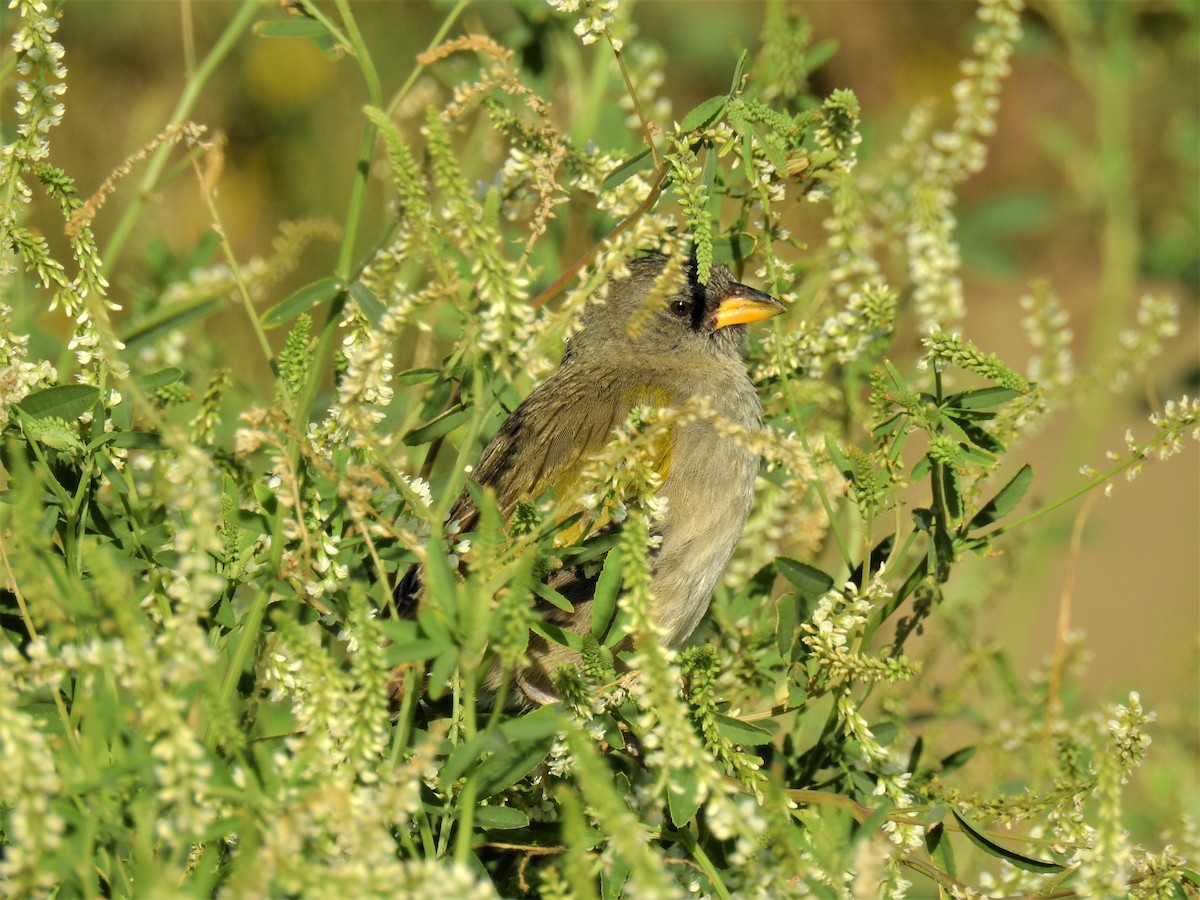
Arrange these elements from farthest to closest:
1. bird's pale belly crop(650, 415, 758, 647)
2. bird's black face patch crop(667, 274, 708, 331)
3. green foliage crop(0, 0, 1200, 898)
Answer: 1. bird's black face patch crop(667, 274, 708, 331)
2. bird's pale belly crop(650, 415, 758, 647)
3. green foliage crop(0, 0, 1200, 898)

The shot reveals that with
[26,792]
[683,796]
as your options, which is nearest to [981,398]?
[683,796]

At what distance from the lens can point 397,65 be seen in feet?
20.9

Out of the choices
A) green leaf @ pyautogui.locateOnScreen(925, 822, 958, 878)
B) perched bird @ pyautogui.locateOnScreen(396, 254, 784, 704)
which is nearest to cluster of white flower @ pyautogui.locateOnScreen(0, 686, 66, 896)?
perched bird @ pyautogui.locateOnScreen(396, 254, 784, 704)

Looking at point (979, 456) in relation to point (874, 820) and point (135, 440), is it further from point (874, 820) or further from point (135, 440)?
point (135, 440)

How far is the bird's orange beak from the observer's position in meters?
3.55

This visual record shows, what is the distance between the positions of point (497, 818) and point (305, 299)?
3.13ft

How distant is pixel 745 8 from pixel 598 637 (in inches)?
229

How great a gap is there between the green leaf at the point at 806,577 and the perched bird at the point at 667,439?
0.27 metres

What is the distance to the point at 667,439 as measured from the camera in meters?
3.13

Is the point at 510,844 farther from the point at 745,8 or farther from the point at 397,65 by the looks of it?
the point at 745,8

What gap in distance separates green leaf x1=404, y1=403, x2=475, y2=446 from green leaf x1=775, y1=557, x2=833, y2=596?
0.66m

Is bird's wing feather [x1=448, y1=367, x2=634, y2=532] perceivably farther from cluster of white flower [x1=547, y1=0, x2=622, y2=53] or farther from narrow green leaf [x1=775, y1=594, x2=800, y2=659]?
cluster of white flower [x1=547, y1=0, x2=622, y2=53]

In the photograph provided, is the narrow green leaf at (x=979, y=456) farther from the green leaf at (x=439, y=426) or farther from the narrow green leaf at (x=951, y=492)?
the green leaf at (x=439, y=426)

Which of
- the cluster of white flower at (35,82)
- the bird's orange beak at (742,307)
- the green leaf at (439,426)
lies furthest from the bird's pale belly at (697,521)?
the cluster of white flower at (35,82)
